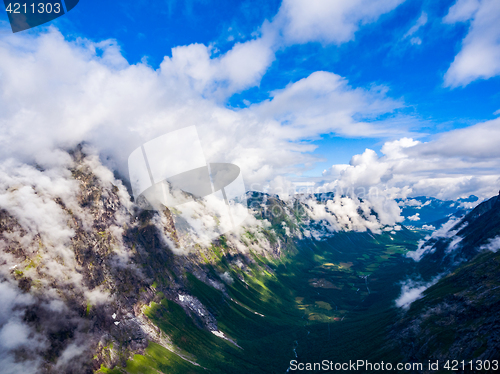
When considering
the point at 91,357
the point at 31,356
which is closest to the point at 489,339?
the point at 91,357

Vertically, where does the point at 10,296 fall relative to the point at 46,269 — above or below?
below

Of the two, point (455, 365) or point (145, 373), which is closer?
point (455, 365)

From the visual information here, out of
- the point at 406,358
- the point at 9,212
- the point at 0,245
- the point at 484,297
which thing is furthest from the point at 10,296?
the point at 484,297

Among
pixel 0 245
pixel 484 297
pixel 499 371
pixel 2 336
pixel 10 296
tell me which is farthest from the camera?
pixel 484 297

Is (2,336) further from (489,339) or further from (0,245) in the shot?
(489,339)

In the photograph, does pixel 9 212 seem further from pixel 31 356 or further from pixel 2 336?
pixel 31 356

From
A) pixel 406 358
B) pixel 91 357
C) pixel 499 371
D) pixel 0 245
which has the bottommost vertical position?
pixel 406 358

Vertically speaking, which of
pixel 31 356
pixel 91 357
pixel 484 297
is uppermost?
pixel 31 356

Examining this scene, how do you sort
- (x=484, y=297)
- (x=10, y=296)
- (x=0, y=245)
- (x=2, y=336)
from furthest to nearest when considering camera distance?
(x=484, y=297), (x=0, y=245), (x=10, y=296), (x=2, y=336)

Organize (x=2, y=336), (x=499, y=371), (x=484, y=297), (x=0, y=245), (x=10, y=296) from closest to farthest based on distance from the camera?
(x=499, y=371) → (x=2, y=336) → (x=10, y=296) → (x=0, y=245) → (x=484, y=297)
